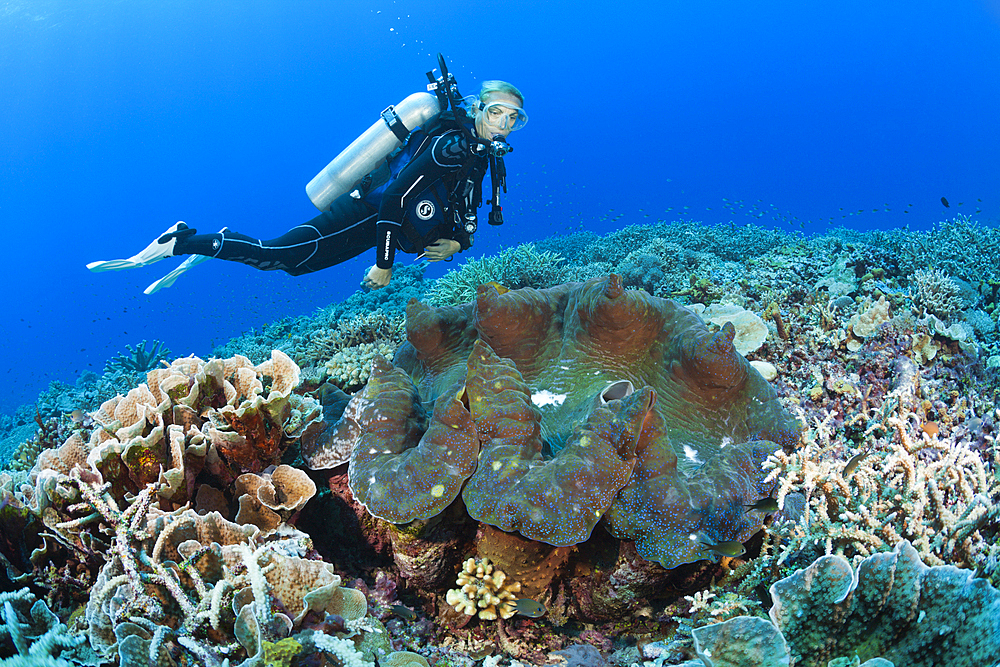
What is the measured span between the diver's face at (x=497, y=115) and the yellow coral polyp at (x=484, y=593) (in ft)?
15.4

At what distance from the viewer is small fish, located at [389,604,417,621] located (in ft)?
6.98

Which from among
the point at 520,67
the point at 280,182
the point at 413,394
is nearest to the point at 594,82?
the point at 520,67

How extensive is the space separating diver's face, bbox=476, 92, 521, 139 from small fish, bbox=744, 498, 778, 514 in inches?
185

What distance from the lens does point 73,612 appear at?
5.68 feet

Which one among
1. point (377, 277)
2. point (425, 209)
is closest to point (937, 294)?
point (425, 209)

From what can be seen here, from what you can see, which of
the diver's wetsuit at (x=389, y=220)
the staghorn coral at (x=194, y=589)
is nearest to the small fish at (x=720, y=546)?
the staghorn coral at (x=194, y=589)

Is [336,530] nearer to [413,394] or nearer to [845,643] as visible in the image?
[413,394]

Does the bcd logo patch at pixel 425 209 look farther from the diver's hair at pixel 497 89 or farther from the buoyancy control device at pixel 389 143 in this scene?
the diver's hair at pixel 497 89

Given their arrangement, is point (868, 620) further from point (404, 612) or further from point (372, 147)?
point (372, 147)

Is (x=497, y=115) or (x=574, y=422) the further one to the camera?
(x=497, y=115)

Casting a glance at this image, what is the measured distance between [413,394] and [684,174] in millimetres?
117364

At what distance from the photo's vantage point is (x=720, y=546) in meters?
1.66

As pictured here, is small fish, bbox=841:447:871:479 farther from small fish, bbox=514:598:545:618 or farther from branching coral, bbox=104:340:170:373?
branching coral, bbox=104:340:170:373

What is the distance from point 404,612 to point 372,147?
5578 mm
